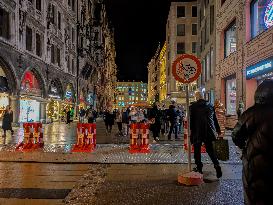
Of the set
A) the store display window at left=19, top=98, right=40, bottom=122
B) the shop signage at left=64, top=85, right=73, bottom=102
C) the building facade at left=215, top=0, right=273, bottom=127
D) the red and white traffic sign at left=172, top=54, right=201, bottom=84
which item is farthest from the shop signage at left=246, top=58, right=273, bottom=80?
the shop signage at left=64, top=85, right=73, bottom=102

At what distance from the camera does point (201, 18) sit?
47.4m

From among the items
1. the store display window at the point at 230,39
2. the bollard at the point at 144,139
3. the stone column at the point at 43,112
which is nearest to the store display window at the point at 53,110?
the stone column at the point at 43,112

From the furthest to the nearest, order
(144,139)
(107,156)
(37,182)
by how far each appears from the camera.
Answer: (144,139), (107,156), (37,182)

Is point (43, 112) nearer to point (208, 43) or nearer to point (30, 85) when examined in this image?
point (30, 85)

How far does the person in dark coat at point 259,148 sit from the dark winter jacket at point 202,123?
4.65 m

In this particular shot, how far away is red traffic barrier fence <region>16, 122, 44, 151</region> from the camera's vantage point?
14.3 m

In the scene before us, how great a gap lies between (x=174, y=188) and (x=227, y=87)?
80.6ft

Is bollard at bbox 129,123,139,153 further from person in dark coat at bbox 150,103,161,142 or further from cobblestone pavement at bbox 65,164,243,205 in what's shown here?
person in dark coat at bbox 150,103,161,142

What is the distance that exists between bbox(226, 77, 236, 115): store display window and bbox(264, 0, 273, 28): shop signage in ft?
27.6

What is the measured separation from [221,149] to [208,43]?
33.0m

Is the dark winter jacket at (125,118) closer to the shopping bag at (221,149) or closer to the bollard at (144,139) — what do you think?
the bollard at (144,139)

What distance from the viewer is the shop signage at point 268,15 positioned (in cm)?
1995

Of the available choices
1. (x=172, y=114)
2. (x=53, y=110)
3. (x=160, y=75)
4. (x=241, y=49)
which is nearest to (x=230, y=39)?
(x=241, y=49)

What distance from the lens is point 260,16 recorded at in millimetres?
21969
